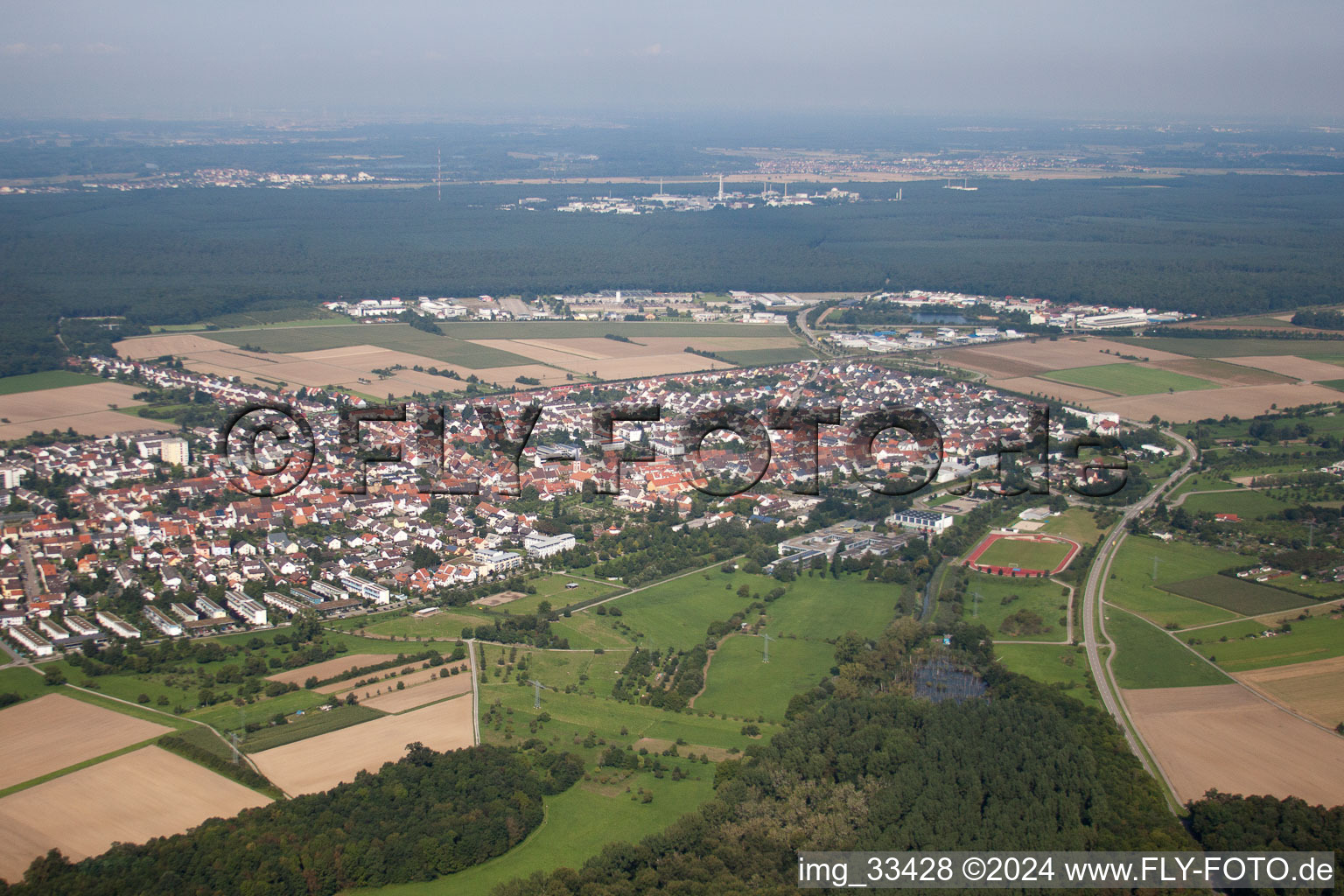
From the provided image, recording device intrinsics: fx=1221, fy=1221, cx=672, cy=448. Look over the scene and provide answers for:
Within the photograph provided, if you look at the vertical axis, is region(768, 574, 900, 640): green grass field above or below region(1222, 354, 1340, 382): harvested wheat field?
below

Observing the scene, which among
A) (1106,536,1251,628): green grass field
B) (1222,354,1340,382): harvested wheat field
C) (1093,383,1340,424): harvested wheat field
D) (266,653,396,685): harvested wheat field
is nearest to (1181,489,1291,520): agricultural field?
(1106,536,1251,628): green grass field

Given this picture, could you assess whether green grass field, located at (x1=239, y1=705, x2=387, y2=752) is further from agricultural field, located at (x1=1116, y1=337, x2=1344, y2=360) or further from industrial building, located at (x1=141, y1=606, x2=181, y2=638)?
agricultural field, located at (x1=1116, y1=337, x2=1344, y2=360)

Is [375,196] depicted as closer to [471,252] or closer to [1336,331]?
[471,252]

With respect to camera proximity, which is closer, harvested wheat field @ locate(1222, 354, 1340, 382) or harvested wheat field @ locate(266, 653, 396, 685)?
harvested wheat field @ locate(266, 653, 396, 685)

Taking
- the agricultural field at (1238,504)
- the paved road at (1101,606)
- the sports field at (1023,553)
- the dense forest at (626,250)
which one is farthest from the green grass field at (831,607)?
the dense forest at (626,250)

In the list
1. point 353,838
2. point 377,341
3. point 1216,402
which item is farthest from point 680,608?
point 377,341

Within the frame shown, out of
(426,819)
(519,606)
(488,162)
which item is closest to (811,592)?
(519,606)

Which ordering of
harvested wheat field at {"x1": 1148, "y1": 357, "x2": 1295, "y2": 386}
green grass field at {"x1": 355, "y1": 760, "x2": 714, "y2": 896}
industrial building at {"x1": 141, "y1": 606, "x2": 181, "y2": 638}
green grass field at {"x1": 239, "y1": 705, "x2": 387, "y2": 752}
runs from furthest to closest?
harvested wheat field at {"x1": 1148, "y1": 357, "x2": 1295, "y2": 386}
industrial building at {"x1": 141, "y1": 606, "x2": 181, "y2": 638}
green grass field at {"x1": 239, "y1": 705, "x2": 387, "y2": 752}
green grass field at {"x1": 355, "y1": 760, "x2": 714, "y2": 896}
